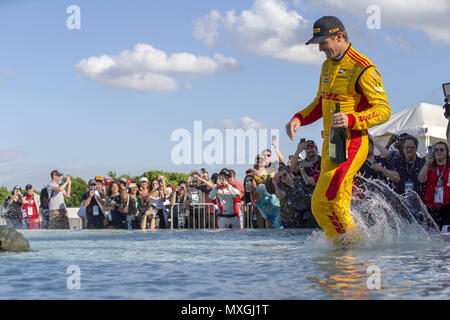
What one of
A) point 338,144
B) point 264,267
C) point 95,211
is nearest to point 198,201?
point 95,211

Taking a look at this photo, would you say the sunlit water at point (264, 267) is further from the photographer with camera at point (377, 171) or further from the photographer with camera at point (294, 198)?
the photographer with camera at point (294, 198)

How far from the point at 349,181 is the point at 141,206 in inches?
317

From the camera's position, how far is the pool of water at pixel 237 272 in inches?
149

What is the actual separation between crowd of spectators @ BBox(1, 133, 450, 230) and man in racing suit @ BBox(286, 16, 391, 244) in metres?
1.53

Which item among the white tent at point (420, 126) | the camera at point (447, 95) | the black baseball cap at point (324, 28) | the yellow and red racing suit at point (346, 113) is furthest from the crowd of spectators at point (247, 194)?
the white tent at point (420, 126)

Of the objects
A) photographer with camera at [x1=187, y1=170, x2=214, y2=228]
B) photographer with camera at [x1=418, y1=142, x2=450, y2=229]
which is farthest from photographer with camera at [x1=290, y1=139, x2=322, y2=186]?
photographer with camera at [x1=187, y1=170, x2=214, y2=228]

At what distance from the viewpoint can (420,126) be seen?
1571 cm

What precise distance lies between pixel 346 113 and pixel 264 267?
1.74 m

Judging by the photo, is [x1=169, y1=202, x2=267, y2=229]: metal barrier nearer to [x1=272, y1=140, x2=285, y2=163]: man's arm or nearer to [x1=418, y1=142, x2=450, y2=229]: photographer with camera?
[x1=272, y1=140, x2=285, y2=163]: man's arm

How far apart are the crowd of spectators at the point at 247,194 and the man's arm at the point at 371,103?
5.66ft

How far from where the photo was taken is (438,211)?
7.96m

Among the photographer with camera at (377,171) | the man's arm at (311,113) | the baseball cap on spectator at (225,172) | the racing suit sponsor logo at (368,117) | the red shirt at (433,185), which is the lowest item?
the red shirt at (433,185)

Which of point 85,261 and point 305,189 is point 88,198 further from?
point 85,261
